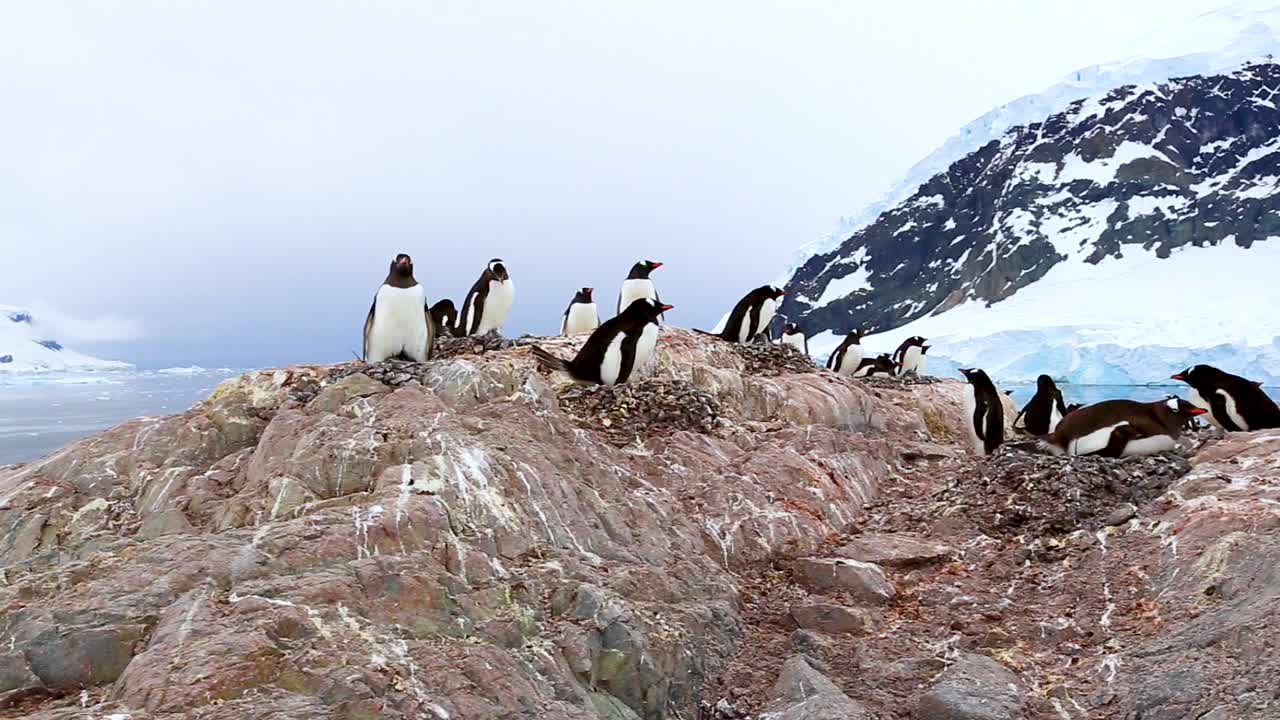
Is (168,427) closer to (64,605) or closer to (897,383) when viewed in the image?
(64,605)

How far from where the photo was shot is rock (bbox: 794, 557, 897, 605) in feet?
21.3

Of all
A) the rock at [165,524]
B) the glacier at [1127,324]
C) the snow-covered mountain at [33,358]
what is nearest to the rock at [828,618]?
the rock at [165,524]

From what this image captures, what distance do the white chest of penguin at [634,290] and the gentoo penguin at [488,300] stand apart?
1917 mm

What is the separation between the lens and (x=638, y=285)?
1430cm

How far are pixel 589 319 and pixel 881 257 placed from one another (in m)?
107

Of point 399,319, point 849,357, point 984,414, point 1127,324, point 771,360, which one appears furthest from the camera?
point 1127,324

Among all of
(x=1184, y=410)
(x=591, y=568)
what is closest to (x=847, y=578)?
(x=591, y=568)

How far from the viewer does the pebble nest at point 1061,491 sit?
22.7 ft

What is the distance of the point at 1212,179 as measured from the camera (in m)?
99.5

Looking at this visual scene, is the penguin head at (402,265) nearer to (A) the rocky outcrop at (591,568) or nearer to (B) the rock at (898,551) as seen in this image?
(A) the rocky outcrop at (591,568)

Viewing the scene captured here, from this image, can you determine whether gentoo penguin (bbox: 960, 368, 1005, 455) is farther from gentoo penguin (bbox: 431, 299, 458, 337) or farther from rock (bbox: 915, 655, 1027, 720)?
gentoo penguin (bbox: 431, 299, 458, 337)

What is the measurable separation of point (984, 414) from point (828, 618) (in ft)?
16.8

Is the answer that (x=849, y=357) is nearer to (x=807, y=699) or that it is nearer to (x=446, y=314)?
(x=446, y=314)

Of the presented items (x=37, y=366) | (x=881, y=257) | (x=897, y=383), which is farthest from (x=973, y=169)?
(x=37, y=366)
